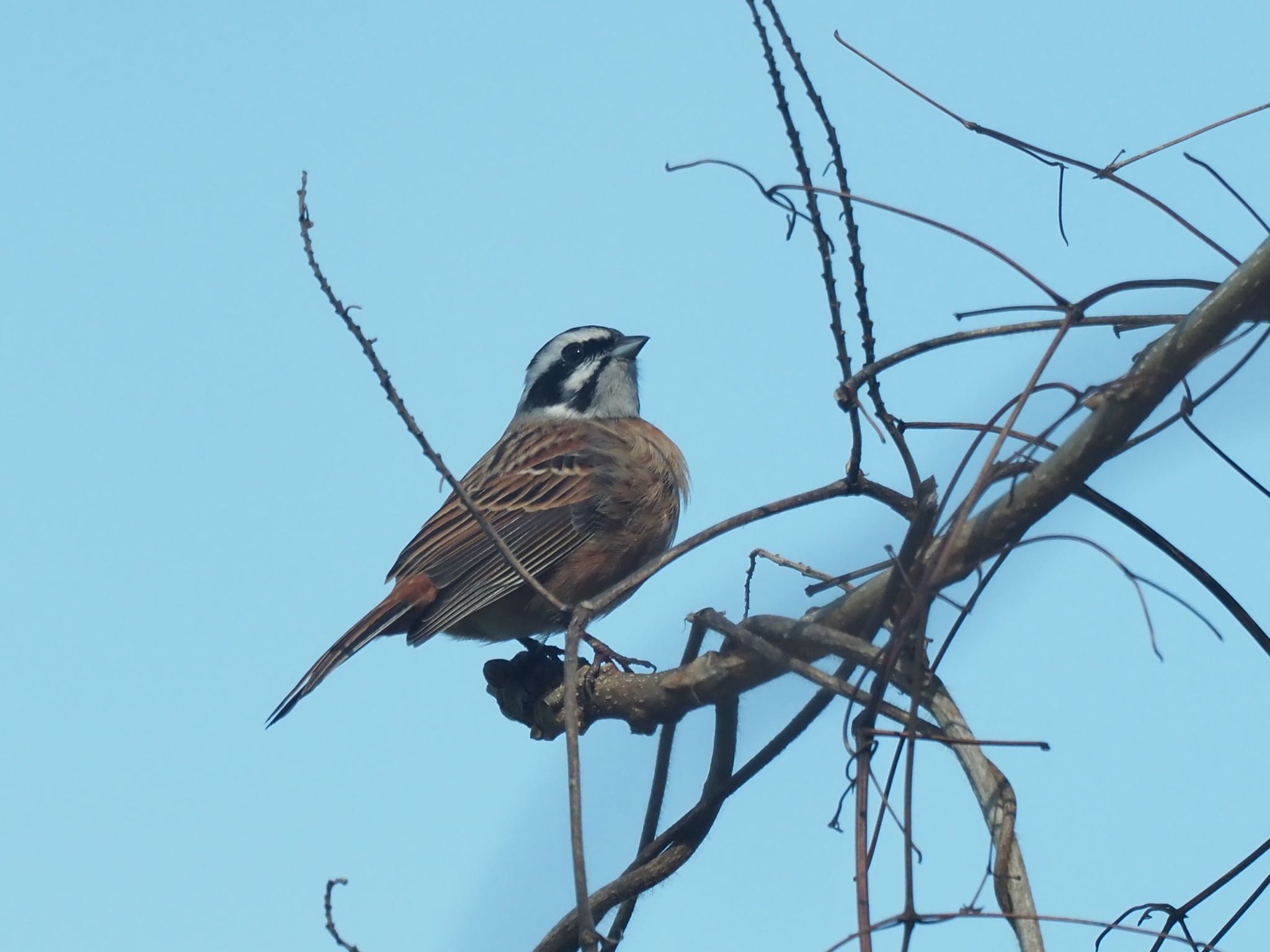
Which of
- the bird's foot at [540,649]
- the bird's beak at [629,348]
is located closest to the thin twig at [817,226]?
the bird's foot at [540,649]

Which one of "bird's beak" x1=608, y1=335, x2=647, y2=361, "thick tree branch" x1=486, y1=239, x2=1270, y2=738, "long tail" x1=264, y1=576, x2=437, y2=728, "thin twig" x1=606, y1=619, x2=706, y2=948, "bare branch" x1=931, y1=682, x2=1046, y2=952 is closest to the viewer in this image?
"bare branch" x1=931, y1=682, x2=1046, y2=952

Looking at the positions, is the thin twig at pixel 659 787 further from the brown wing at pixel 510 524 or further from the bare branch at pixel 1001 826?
the brown wing at pixel 510 524

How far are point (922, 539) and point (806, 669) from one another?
0.42 metres

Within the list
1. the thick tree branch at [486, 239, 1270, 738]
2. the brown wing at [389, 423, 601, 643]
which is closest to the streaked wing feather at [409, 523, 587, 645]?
the brown wing at [389, 423, 601, 643]

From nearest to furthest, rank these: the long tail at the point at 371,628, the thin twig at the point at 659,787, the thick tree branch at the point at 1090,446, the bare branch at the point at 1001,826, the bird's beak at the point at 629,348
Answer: the bare branch at the point at 1001,826
the thick tree branch at the point at 1090,446
the thin twig at the point at 659,787
the long tail at the point at 371,628
the bird's beak at the point at 629,348

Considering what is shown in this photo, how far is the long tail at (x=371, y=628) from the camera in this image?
20.7 ft

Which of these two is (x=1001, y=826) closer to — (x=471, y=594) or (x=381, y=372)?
(x=381, y=372)

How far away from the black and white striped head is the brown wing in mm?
535

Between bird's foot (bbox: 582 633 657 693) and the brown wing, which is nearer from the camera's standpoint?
bird's foot (bbox: 582 633 657 693)

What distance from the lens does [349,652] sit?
6676mm

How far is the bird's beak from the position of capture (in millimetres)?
9320

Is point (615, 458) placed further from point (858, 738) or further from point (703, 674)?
Result: point (858, 738)

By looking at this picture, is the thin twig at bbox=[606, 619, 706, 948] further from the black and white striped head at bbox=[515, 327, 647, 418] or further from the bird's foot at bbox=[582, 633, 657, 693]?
the black and white striped head at bbox=[515, 327, 647, 418]

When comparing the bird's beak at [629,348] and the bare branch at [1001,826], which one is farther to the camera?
the bird's beak at [629,348]
